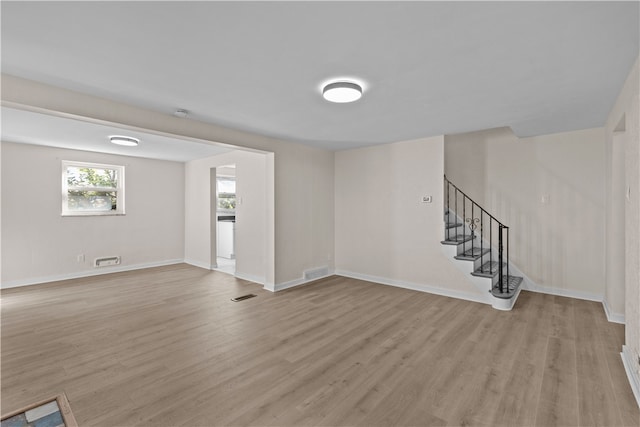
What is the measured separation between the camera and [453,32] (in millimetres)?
1801

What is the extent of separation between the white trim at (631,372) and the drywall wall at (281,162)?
4.00 metres

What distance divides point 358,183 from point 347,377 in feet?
12.5

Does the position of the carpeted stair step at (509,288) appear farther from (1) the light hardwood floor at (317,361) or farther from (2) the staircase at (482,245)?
(1) the light hardwood floor at (317,361)

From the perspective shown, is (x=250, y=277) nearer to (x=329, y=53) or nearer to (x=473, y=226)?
(x=473, y=226)

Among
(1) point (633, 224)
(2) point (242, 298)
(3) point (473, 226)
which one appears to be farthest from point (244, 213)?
(1) point (633, 224)

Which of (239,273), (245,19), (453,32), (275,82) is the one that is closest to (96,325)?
(239,273)

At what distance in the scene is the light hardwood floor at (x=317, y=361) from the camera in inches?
75.5

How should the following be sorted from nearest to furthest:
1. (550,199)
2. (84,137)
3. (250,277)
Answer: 1. (550,199)
2. (84,137)
3. (250,277)

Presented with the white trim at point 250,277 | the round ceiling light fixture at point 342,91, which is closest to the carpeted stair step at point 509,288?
the round ceiling light fixture at point 342,91

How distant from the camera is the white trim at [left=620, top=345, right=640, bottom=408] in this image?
2.04 metres

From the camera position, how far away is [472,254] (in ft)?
14.6

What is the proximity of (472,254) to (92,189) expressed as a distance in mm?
7299

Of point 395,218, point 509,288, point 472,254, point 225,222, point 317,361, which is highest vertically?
point 395,218

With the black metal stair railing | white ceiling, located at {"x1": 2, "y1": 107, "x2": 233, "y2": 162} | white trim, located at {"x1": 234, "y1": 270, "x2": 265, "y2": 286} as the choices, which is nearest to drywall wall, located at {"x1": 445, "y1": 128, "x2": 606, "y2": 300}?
the black metal stair railing
